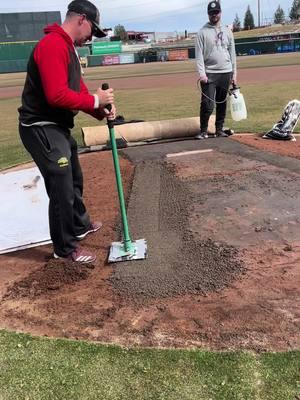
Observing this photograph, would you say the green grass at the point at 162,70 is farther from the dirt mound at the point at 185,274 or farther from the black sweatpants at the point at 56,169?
the dirt mound at the point at 185,274

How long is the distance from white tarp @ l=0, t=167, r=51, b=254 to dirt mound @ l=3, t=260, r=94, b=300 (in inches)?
26.1

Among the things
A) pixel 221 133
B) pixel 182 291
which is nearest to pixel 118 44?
pixel 221 133

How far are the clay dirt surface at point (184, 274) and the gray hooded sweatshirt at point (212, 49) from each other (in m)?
2.55

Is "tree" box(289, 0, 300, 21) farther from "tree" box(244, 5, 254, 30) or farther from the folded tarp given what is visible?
the folded tarp

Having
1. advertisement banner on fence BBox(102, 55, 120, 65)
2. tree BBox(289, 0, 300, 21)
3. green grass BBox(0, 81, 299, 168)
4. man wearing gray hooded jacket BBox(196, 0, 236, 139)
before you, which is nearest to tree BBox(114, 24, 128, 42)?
tree BBox(289, 0, 300, 21)

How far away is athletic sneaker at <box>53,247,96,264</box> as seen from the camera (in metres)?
4.04

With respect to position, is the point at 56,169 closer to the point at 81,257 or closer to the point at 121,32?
the point at 81,257

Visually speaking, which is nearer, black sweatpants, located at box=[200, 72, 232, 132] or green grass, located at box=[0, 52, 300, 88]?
black sweatpants, located at box=[200, 72, 232, 132]

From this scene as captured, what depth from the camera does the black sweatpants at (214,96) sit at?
785 centimetres

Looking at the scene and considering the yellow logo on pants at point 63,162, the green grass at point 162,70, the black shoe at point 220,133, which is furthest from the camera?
the green grass at point 162,70

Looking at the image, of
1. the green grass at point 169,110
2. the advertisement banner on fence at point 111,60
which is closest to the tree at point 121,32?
the advertisement banner on fence at point 111,60

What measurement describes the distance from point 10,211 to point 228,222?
2371 millimetres

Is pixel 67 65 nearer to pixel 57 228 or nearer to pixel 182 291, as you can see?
pixel 57 228

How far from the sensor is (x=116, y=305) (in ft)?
11.1
